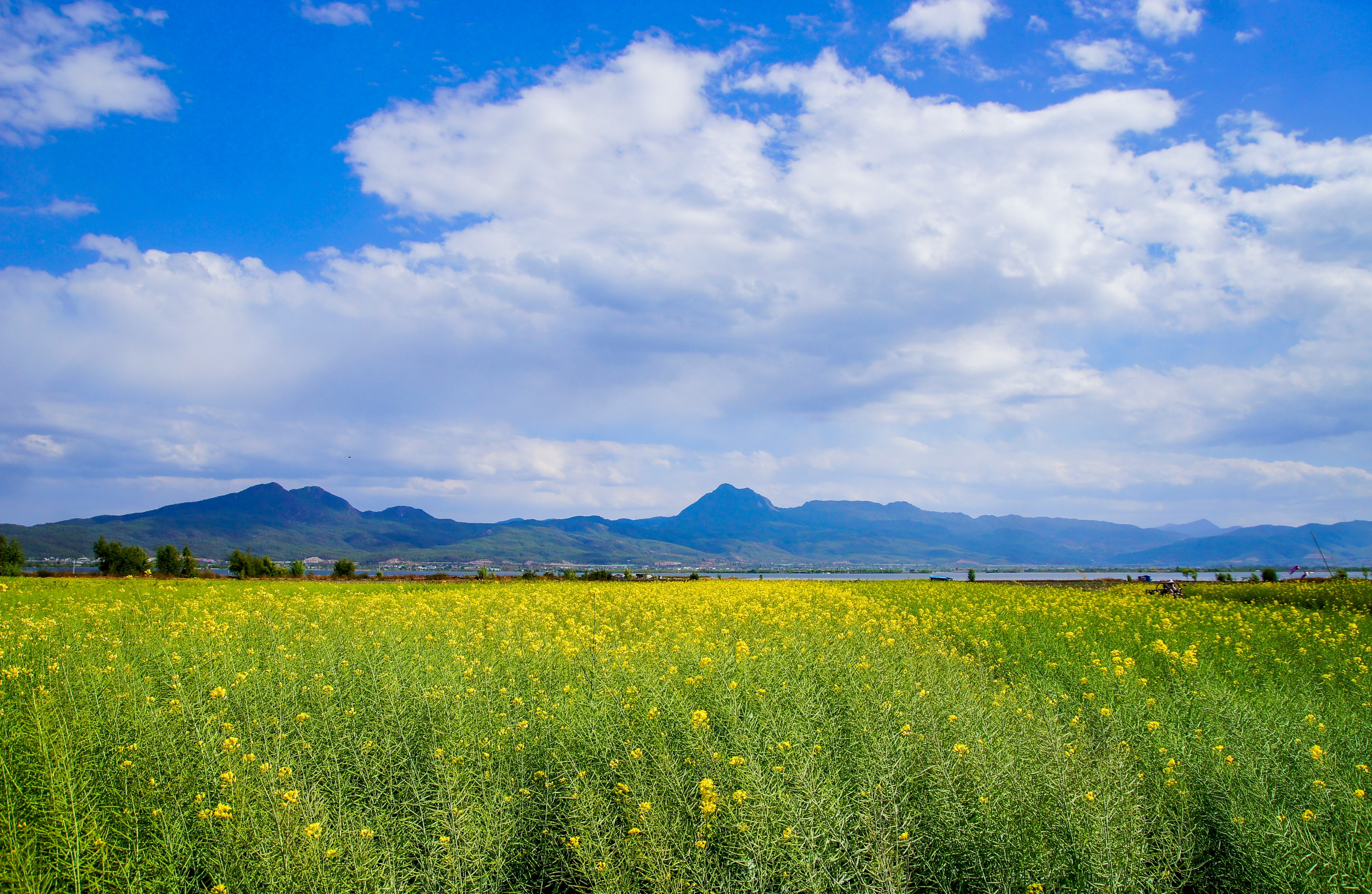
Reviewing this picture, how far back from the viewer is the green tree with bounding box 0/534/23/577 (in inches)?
1232

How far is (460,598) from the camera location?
1759 centimetres

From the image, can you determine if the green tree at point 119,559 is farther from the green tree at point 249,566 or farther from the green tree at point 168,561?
the green tree at point 249,566

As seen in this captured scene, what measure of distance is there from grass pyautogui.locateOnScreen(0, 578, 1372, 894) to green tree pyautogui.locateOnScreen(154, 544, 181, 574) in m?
35.9

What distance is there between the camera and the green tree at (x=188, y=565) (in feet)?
122

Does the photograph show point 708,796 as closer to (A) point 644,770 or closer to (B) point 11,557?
(A) point 644,770

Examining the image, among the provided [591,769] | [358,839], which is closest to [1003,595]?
[591,769]

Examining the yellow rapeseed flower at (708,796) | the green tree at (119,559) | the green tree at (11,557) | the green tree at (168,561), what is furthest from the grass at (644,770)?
the green tree at (168,561)

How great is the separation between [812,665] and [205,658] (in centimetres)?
751

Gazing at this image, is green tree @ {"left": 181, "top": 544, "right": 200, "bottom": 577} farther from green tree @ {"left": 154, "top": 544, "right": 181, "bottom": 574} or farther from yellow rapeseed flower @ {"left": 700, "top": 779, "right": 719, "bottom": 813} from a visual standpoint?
yellow rapeseed flower @ {"left": 700, "top": 779, "right": 719, "bottom": 813}

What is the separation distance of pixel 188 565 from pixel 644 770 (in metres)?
45.1

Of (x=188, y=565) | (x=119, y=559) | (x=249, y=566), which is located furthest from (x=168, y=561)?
(x=249, y=566)

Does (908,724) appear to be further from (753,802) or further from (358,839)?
(358,839)

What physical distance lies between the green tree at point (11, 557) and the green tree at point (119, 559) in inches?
125

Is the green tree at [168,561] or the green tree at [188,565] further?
the green tree at [168,561]
